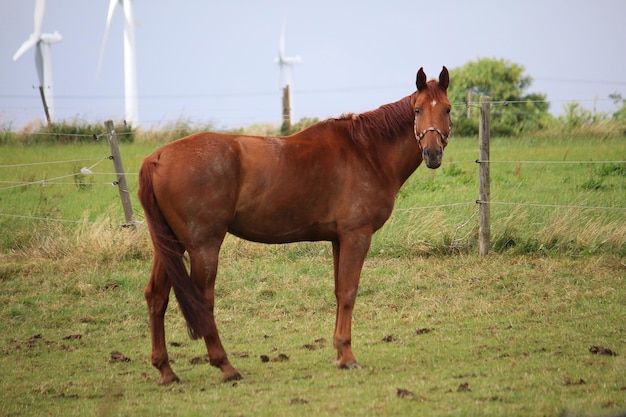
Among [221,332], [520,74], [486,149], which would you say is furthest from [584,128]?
[520,74]

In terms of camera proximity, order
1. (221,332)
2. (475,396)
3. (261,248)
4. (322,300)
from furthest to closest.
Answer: (261,248), (322,300), (221,332), (475,396)

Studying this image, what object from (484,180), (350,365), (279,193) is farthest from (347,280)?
(484,180)

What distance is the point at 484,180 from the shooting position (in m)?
10.6

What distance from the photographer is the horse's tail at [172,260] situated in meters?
5.71

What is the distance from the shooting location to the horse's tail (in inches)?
225

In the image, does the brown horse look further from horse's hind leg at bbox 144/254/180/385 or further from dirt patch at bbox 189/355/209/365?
dirt patch at bbox 189/355/209/365

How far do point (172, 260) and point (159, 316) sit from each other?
20.5 inches

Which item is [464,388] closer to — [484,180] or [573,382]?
[573,382]

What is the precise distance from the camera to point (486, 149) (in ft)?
34.8

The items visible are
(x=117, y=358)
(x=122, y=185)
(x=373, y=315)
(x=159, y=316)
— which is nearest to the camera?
(x=159, y=316)

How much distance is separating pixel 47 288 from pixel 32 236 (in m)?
2.18

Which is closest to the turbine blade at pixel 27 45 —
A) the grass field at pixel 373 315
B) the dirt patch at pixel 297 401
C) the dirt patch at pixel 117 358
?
the grass field at pixel 373 315

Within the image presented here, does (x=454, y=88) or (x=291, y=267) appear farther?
(x=454, y=88)

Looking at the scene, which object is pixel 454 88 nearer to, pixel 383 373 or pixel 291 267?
pixel 291 267
